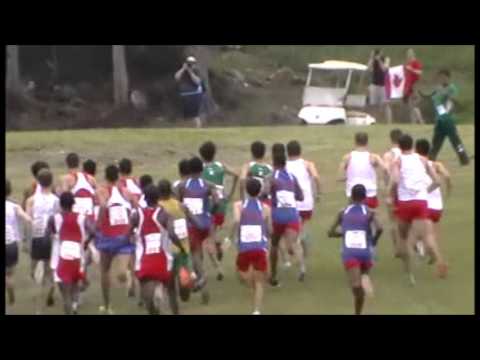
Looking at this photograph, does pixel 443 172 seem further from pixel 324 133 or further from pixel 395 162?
pixel 324 133

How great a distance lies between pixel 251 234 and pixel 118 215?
1.74 meters

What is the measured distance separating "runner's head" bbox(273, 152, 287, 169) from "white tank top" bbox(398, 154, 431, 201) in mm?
1621

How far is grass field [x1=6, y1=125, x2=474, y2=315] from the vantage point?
19.2 m

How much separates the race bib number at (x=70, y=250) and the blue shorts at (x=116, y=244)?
57cm

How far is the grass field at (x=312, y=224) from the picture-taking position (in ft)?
63.2

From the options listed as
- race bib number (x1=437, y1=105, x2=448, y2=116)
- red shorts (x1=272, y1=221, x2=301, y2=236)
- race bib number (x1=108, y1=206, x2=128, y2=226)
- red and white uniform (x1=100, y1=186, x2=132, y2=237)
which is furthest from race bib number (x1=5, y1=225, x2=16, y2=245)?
race bib number (x1=437, y1=105, x2=448, y2=116)

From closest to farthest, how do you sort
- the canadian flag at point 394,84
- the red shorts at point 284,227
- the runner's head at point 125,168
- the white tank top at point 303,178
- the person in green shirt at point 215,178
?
1. the red shorts at point 284,227
2. the runner's head at point 125,168
3. the person in green shirt at point 215,178
4. the white tank top at point 303,178
5. the canadian flag at point 394,84

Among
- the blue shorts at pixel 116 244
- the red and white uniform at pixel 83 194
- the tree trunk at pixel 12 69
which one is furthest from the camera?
the tree trunk at pixel 12 69

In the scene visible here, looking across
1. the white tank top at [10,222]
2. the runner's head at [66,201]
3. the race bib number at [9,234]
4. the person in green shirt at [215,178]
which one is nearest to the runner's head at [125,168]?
the person in green shirt at [215,178]

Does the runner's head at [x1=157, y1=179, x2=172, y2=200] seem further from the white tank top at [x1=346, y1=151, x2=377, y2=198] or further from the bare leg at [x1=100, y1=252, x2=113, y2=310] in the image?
the white tank top at [x1=346, y1=151, x2=377, y2=198]

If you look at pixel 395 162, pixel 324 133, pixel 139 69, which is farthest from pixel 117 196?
pixel 139 69

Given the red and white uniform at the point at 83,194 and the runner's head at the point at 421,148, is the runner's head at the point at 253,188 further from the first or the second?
the runner's head at the point at 421,148

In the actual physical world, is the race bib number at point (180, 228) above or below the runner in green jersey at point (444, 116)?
below
